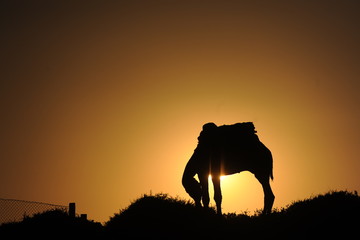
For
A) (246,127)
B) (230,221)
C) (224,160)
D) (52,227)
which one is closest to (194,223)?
(230,221)

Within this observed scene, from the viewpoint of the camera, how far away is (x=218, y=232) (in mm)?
18203

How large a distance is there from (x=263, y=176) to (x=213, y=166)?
245cm

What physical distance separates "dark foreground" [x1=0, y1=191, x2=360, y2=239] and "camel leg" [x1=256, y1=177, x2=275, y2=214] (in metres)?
0.36

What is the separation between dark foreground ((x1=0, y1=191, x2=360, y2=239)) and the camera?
18.1m

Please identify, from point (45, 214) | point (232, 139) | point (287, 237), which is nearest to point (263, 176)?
point (232, 139)

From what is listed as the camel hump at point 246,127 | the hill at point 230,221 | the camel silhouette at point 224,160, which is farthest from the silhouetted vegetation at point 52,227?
the camel hump at point 246,127

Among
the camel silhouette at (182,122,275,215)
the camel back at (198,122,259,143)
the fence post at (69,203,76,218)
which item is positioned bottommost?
the fence post at (69,203,76,218)

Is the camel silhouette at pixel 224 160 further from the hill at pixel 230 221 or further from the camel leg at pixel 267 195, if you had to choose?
the hill at pixel 230 221

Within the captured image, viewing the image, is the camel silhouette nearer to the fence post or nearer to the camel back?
the camel back

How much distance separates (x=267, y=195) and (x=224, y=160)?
7.87 ft

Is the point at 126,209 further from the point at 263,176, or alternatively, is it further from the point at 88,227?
the point at 263,176

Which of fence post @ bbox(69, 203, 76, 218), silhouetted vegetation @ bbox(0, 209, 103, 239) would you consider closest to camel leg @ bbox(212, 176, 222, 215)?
silhouetted vegetation @ bbox(0, 209, 103, 239)

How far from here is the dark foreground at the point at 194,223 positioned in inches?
713

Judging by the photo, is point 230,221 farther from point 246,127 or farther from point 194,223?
point 246,127
